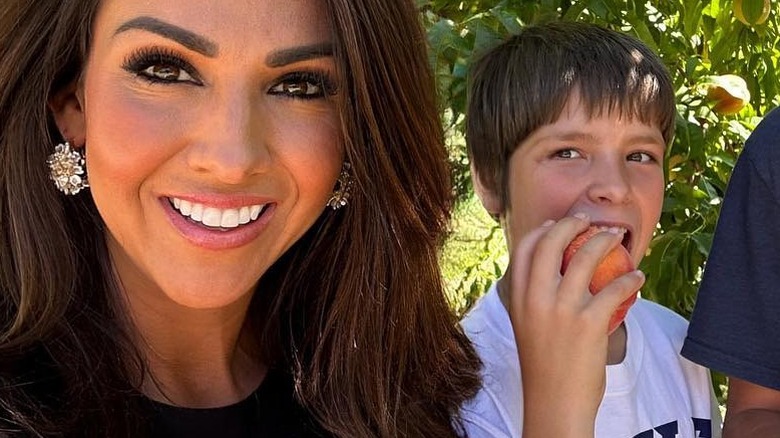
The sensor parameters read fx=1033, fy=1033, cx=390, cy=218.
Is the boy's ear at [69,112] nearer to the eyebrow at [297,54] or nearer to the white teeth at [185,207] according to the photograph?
the white teeth at [185,207]

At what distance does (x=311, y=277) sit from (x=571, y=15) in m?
1.01

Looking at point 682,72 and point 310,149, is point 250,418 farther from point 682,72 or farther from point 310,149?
point 682,72

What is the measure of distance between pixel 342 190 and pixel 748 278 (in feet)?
2.61

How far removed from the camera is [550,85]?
2.11 metres

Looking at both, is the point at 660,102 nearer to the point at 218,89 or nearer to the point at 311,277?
the point at 311,277

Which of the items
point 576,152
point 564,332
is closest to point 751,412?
point 564,332

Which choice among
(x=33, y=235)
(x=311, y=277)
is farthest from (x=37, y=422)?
(x=311, y=277)

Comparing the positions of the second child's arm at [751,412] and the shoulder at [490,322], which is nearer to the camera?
the second child's arm at [751,412]

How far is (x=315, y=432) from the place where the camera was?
1.77 meters

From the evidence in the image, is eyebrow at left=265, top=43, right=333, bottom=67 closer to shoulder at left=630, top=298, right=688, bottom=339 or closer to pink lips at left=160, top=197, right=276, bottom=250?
pink lips at left=160, top=197, right=276, bottom=250

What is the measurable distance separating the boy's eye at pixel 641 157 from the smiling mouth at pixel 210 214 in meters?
0.89

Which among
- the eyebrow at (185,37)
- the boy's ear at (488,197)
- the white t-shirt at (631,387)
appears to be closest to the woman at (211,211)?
the eyebrow at (185,37)

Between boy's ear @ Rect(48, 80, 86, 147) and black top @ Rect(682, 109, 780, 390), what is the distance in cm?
117

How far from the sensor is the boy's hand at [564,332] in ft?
5.65
